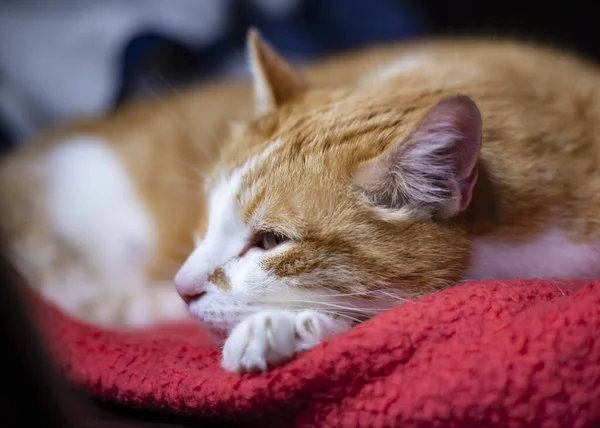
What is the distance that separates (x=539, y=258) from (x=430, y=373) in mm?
331

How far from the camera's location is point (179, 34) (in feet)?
6.80

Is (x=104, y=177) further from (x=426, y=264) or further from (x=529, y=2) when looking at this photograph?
(x=529, y=2)

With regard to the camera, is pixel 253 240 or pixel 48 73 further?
pixel 48 73

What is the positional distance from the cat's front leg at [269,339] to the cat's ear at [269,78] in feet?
1.48

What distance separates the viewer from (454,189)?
869 millimetres

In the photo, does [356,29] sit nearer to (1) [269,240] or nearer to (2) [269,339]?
(1) [269,240]

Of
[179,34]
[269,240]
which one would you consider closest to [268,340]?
[269,240]

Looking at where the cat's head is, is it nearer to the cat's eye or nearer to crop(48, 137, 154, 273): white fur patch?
the cat's eye

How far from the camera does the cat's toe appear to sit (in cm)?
79

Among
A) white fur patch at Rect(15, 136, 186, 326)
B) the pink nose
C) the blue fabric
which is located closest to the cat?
the pink nose

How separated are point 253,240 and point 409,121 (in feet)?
0.95

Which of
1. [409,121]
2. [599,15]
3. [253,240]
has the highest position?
[599,15]

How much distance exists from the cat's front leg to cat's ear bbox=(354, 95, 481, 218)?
0.20 m

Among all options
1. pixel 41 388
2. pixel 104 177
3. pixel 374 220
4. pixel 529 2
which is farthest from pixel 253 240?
pixel 529 2
